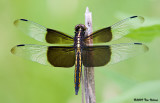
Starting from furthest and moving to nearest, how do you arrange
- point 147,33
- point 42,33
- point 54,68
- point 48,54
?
point 54,68, point 42,33, point 48,54, point 147,33

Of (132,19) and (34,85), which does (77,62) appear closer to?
(132,19)

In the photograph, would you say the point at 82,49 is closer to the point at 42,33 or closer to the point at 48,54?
the point at 48,54

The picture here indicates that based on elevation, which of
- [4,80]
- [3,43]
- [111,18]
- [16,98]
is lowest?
[16,98]

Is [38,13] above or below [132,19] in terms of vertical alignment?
above

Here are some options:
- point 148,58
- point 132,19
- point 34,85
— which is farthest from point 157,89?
point 34,85

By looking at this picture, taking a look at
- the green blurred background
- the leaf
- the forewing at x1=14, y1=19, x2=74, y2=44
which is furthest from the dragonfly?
the green blurred background

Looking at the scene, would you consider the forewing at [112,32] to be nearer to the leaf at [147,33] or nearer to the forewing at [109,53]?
the forewing at [109,53]

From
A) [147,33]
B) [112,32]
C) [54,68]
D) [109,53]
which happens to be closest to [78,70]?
[109,53]
